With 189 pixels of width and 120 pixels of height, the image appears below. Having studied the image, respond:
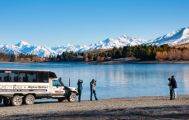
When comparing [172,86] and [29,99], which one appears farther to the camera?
[172,86]

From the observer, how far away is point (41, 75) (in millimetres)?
38344

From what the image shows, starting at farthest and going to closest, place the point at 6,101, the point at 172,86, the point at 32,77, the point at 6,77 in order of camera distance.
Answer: the point at 172,86 → the point at 32,77 → the point at 6,101 → the point at 6,77

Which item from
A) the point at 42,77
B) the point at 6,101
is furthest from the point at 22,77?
the point at 6,101

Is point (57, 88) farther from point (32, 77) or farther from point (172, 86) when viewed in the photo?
point (172, 86)

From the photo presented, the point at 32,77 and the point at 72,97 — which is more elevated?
the point at 32,77

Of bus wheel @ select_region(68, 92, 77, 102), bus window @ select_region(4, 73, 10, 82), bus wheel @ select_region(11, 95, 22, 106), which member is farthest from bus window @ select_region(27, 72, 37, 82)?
bus wheel @ select_region(68, 92, 77, 102)

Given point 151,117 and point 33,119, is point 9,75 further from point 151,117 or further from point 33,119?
point 151,117

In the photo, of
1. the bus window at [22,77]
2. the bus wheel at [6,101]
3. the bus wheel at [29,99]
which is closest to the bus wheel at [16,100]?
the bus wheel at [6,101]

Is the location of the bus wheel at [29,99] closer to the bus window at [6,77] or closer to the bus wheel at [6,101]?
the bus wheel at [6,101]

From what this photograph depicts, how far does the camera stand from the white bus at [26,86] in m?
36.3

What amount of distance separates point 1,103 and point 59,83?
5.46 metres

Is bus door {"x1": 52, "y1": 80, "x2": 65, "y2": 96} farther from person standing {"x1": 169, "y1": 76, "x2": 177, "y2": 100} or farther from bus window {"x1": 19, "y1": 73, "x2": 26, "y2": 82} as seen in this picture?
person standing {"x1": 169, "y1": 76, "x2": 177, "y2": 100}

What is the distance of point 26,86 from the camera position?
37.4 meters

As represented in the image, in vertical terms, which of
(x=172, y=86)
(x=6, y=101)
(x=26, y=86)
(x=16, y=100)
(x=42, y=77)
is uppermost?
(x=42, y=77)
